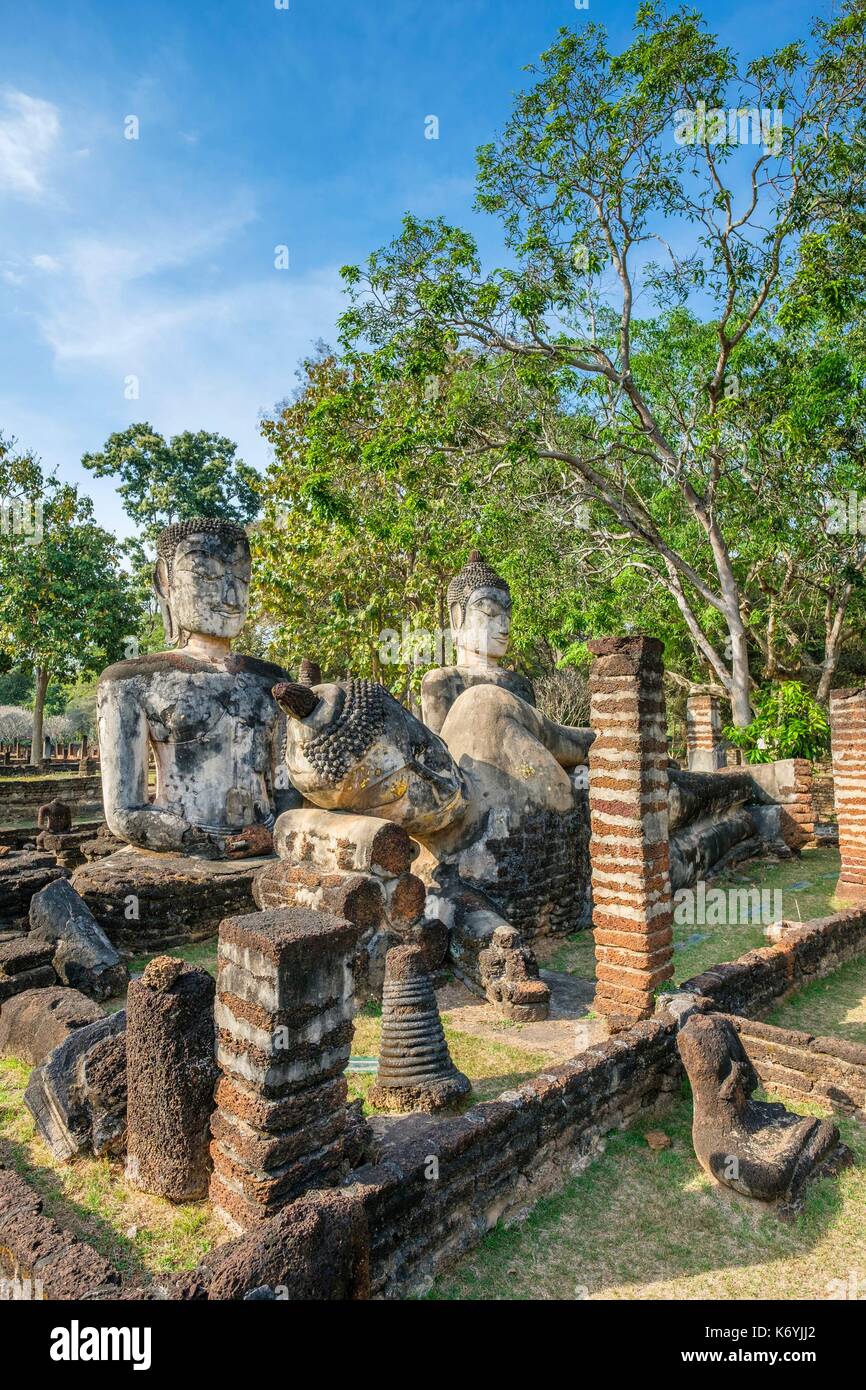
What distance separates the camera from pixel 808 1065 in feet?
13.7

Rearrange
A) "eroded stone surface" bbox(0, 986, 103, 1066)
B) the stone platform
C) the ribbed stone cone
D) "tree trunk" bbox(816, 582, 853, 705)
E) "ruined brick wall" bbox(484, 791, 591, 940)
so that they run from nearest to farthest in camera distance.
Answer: the ribbed stone cone < "eroded stone surface" bbox(0, 986, 103, 1066) < the stone platform < "ruined brick wall" bbox(484, 791, 591, 940) < "tree trunk" bbox(816, 582, 853, 705)

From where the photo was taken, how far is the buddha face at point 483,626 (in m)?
7.73

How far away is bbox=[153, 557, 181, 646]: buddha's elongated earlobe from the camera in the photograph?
7.11 metres

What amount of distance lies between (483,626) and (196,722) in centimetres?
281

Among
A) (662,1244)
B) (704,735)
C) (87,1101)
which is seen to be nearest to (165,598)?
(87,1101)

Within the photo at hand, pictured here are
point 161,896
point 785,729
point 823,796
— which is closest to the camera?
point 161,896

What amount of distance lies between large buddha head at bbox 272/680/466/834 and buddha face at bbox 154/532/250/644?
81.3 inches

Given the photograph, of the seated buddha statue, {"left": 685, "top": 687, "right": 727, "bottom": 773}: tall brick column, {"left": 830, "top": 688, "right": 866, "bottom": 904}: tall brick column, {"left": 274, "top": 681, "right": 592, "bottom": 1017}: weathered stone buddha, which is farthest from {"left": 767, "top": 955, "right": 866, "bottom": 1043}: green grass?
{"left": 685, "top": 687, "right": 727, "bottom": 773}: tall brick column

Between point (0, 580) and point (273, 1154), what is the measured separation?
19.7 metres

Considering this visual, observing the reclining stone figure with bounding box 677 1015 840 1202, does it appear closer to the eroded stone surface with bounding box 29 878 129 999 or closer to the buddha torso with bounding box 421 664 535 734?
the eroded stone surface with bounding box 29 878 129 999

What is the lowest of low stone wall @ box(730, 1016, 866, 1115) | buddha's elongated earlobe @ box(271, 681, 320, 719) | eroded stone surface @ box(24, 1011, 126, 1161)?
low stone wall @ box(730, 1016, 866, 1115)

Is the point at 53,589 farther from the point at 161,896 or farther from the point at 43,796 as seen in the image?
the point at 161,896

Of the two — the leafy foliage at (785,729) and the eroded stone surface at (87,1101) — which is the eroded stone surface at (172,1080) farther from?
the leafy foliage at (785,729)

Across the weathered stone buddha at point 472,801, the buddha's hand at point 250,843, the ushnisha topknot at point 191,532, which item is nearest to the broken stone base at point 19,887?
the buddha's hand at point 250,843
